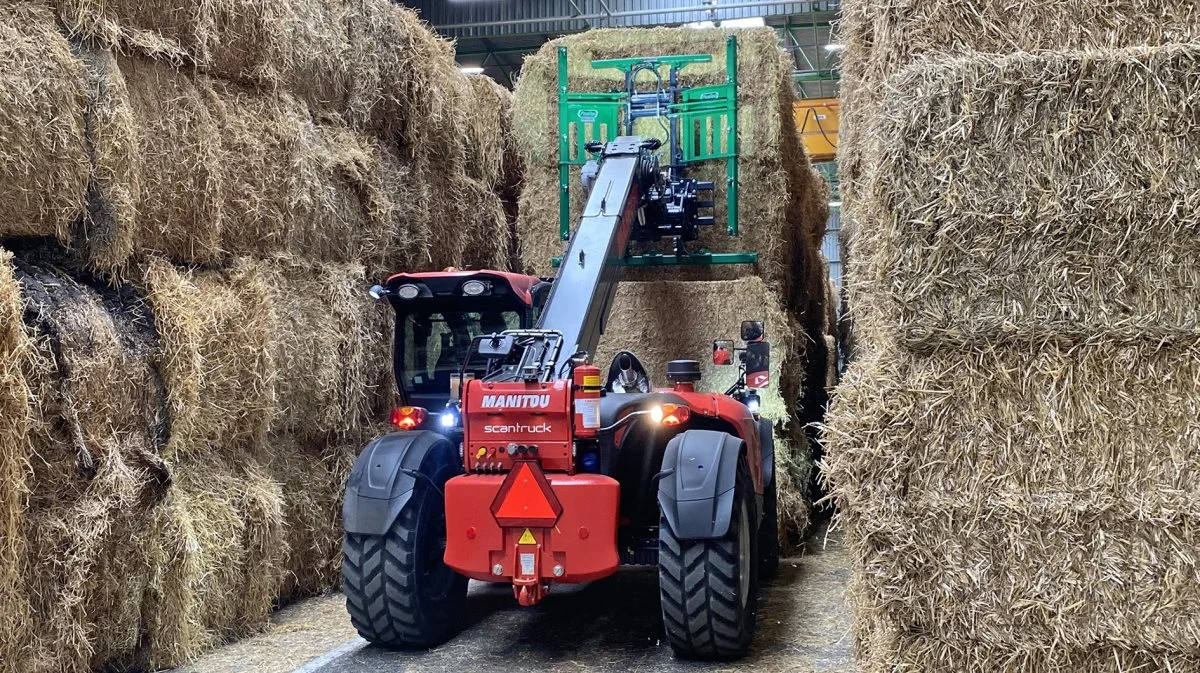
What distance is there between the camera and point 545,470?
17.3ft

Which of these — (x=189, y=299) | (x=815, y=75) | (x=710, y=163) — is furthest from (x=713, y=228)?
(x=815, y=75)

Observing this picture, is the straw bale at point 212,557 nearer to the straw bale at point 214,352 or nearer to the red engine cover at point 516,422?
the straw bale at point 214,352

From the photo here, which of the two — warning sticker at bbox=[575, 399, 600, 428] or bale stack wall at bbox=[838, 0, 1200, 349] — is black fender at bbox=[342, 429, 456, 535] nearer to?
warning sticker at bbox=[575, 399, 600, 428]

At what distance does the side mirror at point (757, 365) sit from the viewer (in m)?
6.35

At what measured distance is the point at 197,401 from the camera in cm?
572

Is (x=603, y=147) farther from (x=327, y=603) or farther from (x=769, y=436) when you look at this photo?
(x=327, y=603)

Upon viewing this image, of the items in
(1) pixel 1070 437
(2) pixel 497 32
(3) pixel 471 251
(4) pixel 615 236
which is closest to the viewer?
(1) pixel 1070 437

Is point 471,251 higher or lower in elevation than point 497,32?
lower

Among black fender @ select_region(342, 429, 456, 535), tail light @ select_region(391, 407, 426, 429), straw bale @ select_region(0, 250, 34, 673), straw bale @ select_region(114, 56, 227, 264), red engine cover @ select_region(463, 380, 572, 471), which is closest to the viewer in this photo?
straw bale @ select_region(0, 250, 34, 673)

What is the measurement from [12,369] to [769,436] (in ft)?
14.8

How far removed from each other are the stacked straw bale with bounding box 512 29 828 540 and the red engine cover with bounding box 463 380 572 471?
117 inches

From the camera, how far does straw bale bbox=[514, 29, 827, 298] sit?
838cm

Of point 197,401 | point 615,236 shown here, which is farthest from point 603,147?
point 197,401

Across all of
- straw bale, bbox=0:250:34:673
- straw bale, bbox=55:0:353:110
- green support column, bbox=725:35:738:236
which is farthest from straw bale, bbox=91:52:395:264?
green support column, bbox=725:35:738:236
